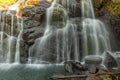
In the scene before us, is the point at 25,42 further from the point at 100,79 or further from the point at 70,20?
the point at 100,79

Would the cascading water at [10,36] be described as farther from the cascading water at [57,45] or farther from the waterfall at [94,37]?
Result: the waterfall at [94,37]

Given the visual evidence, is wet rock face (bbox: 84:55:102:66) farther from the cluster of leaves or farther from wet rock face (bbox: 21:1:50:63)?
the cluster of leaves

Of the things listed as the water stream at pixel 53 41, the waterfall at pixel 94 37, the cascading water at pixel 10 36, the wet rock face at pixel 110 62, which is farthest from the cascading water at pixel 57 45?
the wet rock face at pixel 110 62

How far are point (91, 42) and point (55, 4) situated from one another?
5692mm

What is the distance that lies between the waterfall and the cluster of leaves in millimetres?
2281

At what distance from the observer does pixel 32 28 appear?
1838 centimetres

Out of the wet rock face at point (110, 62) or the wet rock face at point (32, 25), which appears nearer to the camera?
the wet rock face at point (110, 62)

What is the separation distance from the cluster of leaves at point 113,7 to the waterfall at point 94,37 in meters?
2.28

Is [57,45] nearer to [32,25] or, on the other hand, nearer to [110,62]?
[32,25]

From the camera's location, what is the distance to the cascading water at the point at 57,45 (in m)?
16.9

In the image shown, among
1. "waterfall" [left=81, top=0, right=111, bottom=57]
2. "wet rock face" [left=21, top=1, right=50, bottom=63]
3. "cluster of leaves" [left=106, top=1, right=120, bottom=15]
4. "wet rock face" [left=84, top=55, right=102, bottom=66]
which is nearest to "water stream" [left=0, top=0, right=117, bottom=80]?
"waterfall" [left=81, top=0, right=111, bottom=57]

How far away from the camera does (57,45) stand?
682 inches

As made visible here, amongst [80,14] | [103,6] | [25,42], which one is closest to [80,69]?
[25,42]

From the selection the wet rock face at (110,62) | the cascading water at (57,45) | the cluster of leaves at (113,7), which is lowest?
the wet rock face at (110,62)
